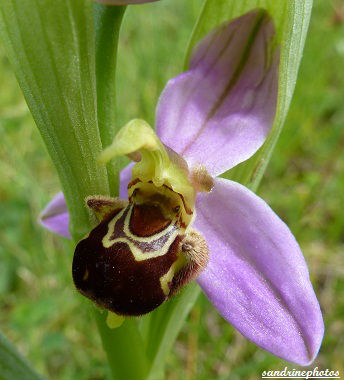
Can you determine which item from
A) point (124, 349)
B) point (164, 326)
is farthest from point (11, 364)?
point (164, 326)

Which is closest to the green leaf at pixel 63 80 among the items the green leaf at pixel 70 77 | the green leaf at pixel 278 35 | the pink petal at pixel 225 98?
the green leaf at pixel 70 77

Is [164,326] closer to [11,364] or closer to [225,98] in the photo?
[11,364]

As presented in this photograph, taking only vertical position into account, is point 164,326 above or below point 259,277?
below

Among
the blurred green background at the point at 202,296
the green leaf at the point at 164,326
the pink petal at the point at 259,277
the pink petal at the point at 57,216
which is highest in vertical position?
the pink petal at the point at 259,277

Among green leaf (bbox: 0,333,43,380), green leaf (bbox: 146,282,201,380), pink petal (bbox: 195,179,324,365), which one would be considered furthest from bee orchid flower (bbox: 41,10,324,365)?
green leaf (bbox: 0,333,43,380)

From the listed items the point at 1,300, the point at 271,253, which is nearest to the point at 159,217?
the point at 271,253

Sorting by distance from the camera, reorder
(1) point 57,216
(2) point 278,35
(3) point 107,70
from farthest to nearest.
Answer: (1) point 57,216 → (2) point 278,35 → (3) point 107,70

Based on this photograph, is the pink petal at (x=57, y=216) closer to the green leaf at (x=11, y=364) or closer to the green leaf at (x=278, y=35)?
the green leaf at (x=11, y=364)
